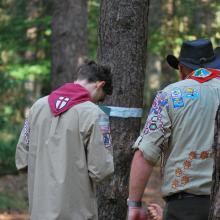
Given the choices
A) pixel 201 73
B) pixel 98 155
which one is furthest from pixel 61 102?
→ pixel 201 73

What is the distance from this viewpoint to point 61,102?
4.56 m

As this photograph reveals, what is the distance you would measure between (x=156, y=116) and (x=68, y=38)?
9.72m

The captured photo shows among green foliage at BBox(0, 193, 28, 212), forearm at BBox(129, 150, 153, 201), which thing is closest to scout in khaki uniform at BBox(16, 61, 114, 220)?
forearm at BBox(129, 150, 153, 201)

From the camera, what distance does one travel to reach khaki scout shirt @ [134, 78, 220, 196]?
416cm

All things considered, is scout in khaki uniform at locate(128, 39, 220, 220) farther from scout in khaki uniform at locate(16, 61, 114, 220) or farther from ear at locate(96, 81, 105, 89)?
ear at locate(96, 81, 105, 89)

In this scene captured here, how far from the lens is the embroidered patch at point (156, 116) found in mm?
4188

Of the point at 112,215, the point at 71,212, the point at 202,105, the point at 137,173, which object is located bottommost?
the point at 112,215

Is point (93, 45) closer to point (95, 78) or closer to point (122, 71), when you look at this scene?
point (122, 71)

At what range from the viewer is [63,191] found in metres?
4.46

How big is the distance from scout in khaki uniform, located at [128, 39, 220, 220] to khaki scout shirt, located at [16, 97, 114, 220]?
1.14 feet

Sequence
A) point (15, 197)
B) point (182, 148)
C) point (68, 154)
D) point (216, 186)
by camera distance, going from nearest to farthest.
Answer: point (216, 186) → point (182, 148) → point (68, 154) → point (15, 197)

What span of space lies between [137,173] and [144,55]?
1.67 m

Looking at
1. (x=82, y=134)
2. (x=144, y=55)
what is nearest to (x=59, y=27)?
(x=144, y=55)

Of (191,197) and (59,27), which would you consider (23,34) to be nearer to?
(59,27)
